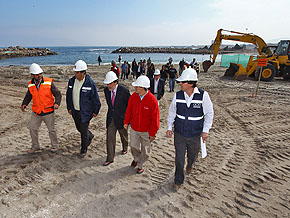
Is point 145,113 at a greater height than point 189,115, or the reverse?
point 189,115

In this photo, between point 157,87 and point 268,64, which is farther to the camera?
point 268,64

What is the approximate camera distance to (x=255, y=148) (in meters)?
4.82

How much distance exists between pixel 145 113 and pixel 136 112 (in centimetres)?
16

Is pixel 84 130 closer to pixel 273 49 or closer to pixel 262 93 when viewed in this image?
pixel 262 93

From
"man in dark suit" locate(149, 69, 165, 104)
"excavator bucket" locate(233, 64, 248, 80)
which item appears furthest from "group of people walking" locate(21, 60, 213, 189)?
"excavator bucket" locate(233, 64, 248, 80)

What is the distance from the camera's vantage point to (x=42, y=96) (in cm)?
404

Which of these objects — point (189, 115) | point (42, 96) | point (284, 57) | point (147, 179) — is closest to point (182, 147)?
point (189, 115)

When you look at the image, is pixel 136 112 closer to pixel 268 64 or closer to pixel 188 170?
pixel 188 170

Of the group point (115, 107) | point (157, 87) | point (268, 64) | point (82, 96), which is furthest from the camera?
point (268, 64)

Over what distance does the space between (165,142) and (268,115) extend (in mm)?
4463

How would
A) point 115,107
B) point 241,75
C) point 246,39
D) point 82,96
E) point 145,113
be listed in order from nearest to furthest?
point 145,113
point 115,107
point 82,96
point 241,75
point 246,39

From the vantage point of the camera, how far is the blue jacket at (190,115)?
2.97 m

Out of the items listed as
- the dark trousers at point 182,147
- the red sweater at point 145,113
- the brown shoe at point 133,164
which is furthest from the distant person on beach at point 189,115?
the brown shoe at point 133,164

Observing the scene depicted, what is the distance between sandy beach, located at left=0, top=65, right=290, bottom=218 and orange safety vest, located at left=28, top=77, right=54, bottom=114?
41.0 inches
